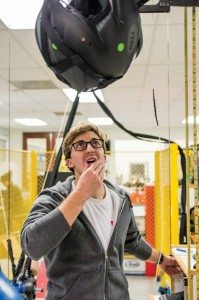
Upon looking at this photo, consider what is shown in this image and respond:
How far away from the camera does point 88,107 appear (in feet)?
23.2

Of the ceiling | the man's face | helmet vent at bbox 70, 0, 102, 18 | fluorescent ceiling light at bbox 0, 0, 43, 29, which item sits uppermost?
fluorescent ceiling light at bbox 0, 0, 43, 29

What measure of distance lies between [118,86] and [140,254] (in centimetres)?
384

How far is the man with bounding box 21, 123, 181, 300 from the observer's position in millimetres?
1111

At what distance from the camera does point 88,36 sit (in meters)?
0.92

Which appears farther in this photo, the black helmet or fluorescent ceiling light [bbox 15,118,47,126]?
fluorescent ceiling light [bbox 15,118,47,126]

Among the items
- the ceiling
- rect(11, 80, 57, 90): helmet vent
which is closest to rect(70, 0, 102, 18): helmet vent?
the ceiling

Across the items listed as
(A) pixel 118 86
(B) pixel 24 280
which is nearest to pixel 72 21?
(B) pixel 24 280

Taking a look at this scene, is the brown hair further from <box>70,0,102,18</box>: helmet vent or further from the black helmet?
<box>70,0,102,18</box>: helmet vent

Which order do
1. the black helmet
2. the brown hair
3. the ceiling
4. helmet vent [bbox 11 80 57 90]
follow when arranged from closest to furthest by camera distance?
the black helmet < the brown hair < the ceiling < helmet vent [bbox 11 80 57 90]

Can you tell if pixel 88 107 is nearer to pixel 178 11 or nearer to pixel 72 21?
pixel 178 11

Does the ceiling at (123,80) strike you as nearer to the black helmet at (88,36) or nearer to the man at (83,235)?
the man at (83,235)

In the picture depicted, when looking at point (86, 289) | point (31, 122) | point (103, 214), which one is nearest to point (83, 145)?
point (103, 214)

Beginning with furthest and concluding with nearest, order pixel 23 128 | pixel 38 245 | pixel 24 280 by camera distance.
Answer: pixel 23 128
pixel 24 280
pixel 38 245

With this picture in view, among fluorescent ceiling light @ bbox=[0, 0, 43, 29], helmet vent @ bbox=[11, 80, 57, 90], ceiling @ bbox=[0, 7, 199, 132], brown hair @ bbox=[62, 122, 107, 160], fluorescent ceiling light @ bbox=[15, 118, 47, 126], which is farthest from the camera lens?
fluorescent ceiling light @ bbox=[15, 118, 47, 126]
